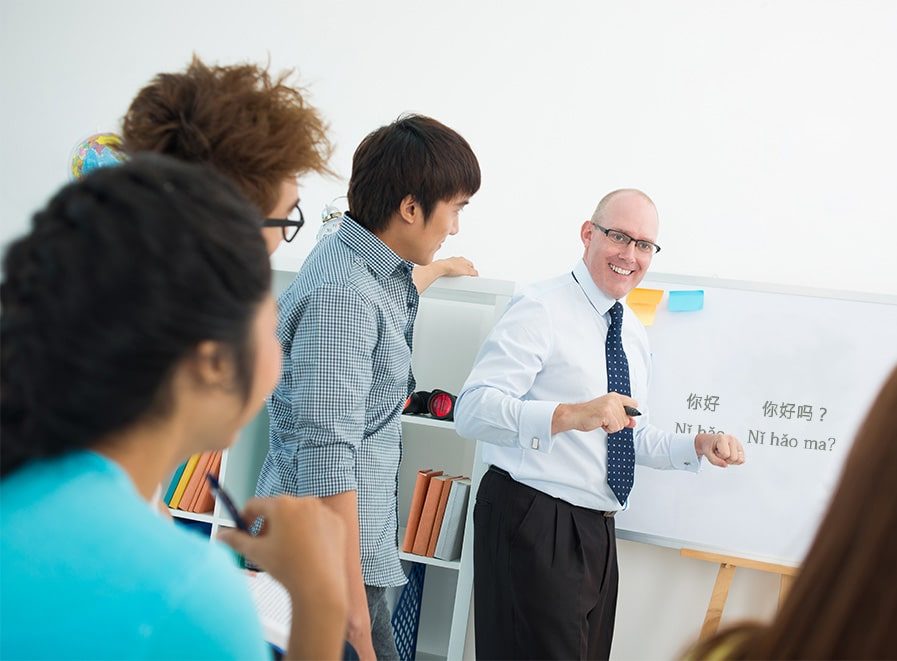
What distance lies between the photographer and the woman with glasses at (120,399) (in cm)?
71

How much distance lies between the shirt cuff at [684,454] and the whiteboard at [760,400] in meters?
0.24

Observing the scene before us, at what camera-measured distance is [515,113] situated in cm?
347

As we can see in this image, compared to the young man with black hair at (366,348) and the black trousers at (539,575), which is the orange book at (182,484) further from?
the young man with black hair at (366,348)

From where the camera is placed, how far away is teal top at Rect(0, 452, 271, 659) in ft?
2.30

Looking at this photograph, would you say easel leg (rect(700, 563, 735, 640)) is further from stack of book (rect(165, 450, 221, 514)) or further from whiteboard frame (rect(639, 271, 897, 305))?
stack of book (rect(165, 450, 221, 514))

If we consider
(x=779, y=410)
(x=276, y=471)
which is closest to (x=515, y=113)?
(x=779, y=410)

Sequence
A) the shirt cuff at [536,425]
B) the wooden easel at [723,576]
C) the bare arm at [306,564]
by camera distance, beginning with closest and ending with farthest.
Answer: the bare arm at [306,564]
the shirt cuff at [536,425]
the wooden easel at [723,576]

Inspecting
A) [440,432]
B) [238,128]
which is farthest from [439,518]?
[238,128]

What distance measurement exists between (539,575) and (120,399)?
174 cm

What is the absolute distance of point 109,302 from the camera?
73 centimetres

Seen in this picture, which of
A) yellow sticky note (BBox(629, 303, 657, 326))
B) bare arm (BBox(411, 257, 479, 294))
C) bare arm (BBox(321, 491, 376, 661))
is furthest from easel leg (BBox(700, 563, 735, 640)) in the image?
bare arm (BBox(321, 491, 376, 661))

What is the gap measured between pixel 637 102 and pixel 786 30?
0.56 metres

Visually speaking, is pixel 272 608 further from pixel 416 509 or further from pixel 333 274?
pixel 416 509

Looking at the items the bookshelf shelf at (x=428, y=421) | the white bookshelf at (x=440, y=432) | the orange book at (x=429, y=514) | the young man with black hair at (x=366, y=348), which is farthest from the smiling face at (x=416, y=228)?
the white bookshelf at (x=440, y=432)
